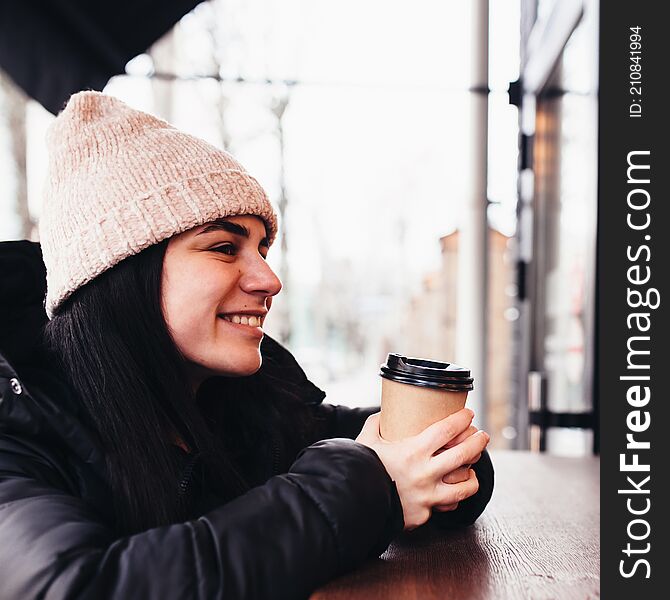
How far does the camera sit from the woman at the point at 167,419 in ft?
2.10

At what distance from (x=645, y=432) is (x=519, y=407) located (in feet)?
8.61

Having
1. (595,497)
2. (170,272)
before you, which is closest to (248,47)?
(170,272)

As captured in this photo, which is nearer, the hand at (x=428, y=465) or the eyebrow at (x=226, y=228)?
the hand at (x=428, y=465)

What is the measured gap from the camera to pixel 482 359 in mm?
3623

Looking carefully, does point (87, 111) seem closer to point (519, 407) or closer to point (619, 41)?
point (619, 41)

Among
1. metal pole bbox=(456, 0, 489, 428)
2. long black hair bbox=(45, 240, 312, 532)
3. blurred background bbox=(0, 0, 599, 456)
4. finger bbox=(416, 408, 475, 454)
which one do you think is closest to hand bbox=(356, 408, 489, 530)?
finger bbox=(416, 408, 475, 454)

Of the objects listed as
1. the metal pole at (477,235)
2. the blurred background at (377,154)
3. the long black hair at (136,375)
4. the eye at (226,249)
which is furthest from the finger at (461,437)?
the metal pole at (477,235)

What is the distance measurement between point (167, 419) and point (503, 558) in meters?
0.53

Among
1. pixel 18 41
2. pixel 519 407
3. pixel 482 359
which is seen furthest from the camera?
pixel 482 359

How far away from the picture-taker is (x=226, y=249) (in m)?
1.08

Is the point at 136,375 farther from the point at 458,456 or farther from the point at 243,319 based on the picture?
the point at 458,456

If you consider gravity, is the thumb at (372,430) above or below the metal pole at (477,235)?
below

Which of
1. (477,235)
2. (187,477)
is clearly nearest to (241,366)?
(187,477)

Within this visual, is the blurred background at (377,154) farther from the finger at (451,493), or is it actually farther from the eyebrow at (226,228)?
the finger at (451,493)
